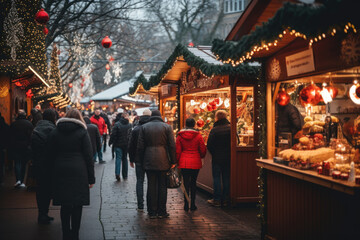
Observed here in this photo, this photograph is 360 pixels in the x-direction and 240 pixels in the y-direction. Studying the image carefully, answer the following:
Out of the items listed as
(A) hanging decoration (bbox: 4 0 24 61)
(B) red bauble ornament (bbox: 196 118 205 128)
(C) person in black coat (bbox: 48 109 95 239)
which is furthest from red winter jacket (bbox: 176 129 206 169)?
(A) hanging decoration (bbox: 4 0 24 61)

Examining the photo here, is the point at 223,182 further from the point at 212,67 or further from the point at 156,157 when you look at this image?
the point at 212,67

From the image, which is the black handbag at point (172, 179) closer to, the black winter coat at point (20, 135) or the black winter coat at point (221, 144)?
the black winter coat at point (221, 144)

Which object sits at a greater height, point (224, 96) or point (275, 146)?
point (224, 96)

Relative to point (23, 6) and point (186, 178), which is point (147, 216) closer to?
point (186, 178)

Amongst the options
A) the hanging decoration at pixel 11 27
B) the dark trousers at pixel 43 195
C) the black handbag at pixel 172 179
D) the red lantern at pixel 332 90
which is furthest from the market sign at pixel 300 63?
the hanging decoration at pixel 11 27

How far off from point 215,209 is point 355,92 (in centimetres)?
465

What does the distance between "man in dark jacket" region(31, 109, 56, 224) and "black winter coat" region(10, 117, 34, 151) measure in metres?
3.43

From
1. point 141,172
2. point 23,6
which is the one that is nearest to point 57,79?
point 23,6

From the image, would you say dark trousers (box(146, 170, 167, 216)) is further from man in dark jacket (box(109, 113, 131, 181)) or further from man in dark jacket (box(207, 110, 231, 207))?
man in dark jacket (box(109, 113, 131, 181))

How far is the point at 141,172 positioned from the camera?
31.1 feet

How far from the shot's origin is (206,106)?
13164 mm

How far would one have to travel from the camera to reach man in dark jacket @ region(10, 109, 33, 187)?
11922 mm

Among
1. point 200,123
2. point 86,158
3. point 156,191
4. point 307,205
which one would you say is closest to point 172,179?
point 156,191

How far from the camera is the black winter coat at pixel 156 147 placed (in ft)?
28.3
